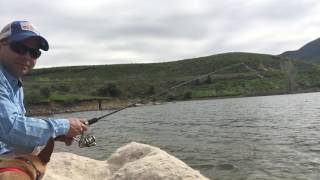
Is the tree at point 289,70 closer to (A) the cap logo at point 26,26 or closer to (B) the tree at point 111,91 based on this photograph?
(B) the tree at point 111,91

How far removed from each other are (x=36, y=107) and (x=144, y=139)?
87191 mm

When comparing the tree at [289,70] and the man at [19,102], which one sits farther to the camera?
the tree at [289,70]

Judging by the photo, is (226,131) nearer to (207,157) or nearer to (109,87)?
(207,157)

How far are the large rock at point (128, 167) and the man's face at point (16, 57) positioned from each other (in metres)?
5.13

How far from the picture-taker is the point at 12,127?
169 inches

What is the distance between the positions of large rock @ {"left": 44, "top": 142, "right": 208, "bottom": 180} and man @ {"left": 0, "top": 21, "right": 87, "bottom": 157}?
15.7 ft

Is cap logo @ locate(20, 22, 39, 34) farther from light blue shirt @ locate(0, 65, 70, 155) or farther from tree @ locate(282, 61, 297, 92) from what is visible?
tree @ locate(282, 61, 297, 92)

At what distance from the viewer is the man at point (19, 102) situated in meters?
4.33

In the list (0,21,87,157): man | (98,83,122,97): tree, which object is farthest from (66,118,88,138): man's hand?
(98,83,122,97): tree

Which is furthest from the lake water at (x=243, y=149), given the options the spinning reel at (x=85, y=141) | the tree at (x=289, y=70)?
the tree at (x=289, y=70)

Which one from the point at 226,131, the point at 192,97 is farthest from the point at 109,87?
the point at 226,131

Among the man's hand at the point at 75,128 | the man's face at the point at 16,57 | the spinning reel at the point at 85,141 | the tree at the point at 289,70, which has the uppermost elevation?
the tree at the point at 289,70

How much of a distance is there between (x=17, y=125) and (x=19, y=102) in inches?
30.9

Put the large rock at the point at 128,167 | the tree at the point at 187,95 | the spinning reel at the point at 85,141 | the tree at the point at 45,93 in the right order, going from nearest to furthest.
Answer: the spinning reel at the point at 85,141 → the large rock at the point at 128,167 → the tree at the point at 45,93 → the tree at the point at 187,95
